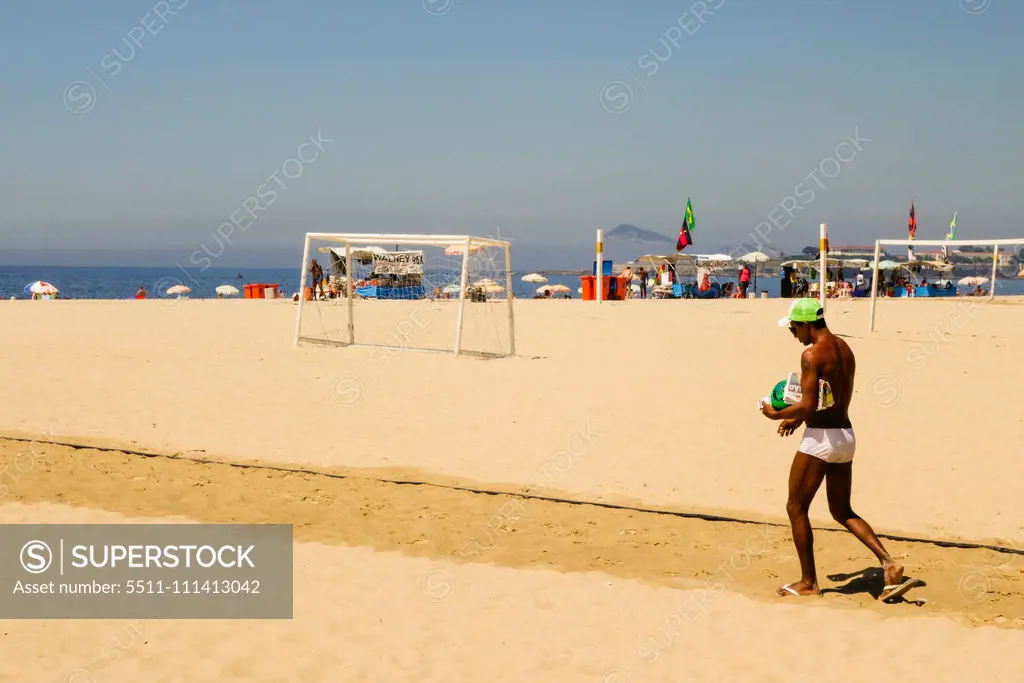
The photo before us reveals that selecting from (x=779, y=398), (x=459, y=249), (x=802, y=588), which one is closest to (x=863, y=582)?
(x=802, y=588)

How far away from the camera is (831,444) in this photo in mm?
5133

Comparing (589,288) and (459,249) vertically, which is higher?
(459,249)

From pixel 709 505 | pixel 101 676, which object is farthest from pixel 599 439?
pixel 101 676

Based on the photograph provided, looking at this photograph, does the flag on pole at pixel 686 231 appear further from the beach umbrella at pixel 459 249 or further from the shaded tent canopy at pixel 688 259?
the beach umbrella at pixel 459 249

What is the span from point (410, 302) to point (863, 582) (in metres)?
26.4

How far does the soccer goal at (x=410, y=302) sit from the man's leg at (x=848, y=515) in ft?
34.3

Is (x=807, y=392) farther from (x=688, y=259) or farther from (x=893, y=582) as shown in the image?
(x=688, y=259)

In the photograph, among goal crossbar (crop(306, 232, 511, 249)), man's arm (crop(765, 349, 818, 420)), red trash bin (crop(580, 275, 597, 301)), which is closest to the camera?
man's arm (crop(765, 349, 818, 420))

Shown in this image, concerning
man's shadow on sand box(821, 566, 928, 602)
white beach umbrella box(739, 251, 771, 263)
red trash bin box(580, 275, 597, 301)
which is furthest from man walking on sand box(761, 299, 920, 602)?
white beach umbrella box(739, 251, 771, 263)

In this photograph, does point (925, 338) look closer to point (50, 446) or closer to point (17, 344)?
point (50, 446)

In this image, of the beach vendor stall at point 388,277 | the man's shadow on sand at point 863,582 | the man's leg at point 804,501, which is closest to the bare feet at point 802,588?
the man's leg at point 804,501

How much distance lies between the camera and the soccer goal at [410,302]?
54.0 ft

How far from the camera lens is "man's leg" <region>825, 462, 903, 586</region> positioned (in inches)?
206

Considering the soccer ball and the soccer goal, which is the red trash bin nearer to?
the soccer goal
